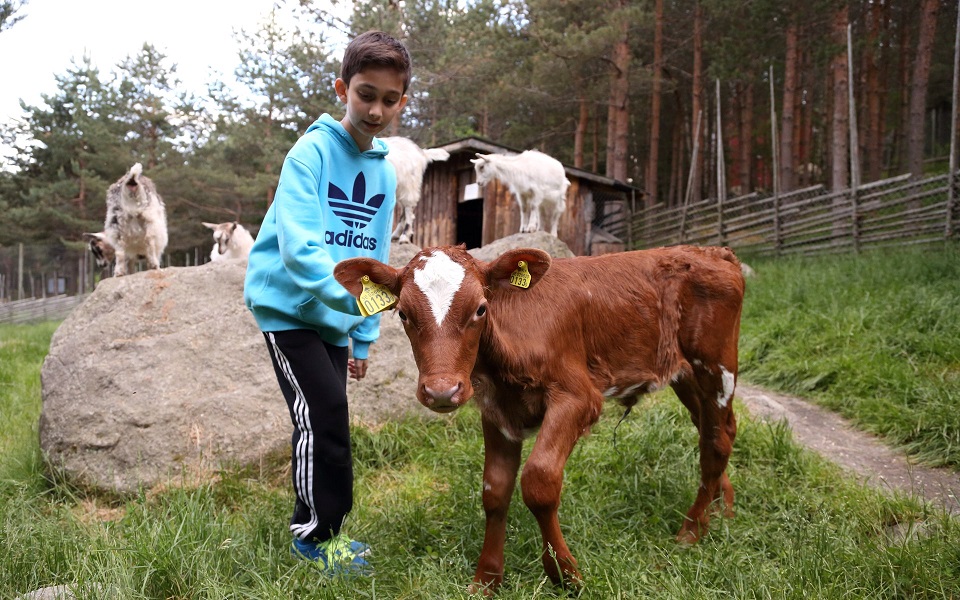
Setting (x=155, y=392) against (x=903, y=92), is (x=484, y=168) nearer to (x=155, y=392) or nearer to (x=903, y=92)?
(x=155, y=392)

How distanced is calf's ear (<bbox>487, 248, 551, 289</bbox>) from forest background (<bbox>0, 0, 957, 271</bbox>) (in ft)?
41.6

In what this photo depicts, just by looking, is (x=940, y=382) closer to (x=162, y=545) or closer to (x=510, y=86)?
(x=162, y=545)

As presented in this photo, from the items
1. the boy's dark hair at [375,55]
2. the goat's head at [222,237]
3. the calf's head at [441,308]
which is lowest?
the calf's head at [441,308]

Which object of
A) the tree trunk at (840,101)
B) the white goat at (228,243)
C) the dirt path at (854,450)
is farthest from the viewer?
the tree trunk at (840,101)

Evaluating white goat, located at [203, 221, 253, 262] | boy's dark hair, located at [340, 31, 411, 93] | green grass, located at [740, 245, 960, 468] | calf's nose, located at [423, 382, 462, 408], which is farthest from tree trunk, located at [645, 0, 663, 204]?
calf's nose, located at [423, 382, 462, 408]

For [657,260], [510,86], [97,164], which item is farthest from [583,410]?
[97,164]

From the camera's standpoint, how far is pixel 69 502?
4.16 meters

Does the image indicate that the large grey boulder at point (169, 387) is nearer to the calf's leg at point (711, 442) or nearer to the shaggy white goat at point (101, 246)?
the calf's leg at point (711, 442)

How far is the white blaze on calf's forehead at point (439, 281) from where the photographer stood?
2.30m

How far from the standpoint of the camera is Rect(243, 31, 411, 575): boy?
2.67m

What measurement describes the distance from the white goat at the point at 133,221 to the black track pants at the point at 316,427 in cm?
613

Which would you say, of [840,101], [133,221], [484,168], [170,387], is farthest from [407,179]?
[840,101]

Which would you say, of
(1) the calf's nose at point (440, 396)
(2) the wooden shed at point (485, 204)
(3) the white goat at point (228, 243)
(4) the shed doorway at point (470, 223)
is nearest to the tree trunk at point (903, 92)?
(2) the wooden shed at point (485, 204)

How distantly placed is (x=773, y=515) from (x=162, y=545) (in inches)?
114
